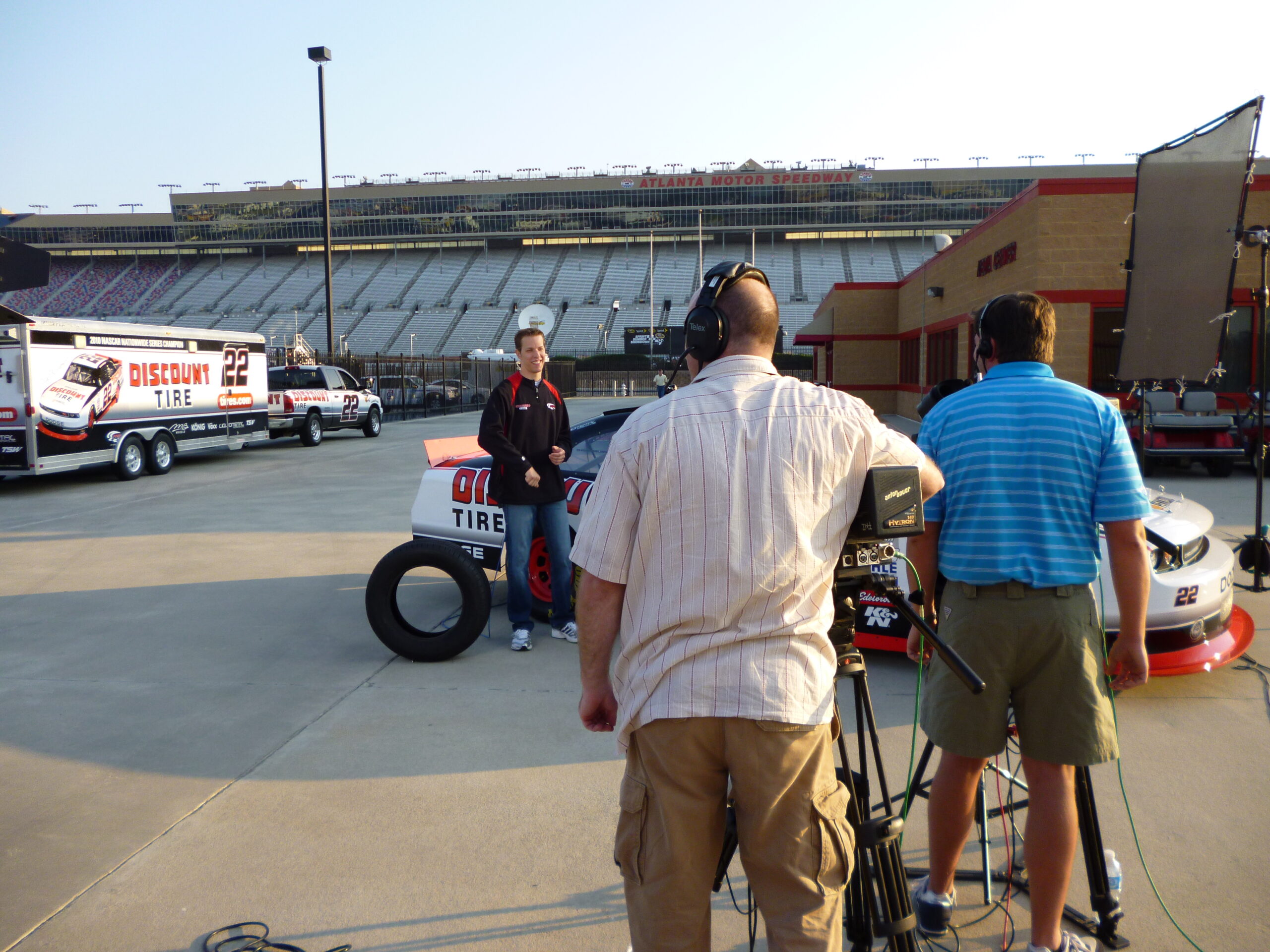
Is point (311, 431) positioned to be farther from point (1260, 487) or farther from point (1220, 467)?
point (1260, 487)

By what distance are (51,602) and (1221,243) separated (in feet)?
30.9

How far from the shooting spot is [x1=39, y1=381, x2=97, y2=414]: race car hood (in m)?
13.1

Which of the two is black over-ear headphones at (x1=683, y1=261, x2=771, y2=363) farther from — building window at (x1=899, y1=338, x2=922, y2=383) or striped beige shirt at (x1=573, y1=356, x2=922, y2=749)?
building window at (x1=899, y1=338, x2=922, y2=383)

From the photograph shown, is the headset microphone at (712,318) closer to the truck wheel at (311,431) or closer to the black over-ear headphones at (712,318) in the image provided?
the black over-ear headphones at (712,318)

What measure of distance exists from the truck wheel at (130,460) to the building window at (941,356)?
53.2 ft

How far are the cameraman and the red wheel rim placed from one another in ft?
14.1

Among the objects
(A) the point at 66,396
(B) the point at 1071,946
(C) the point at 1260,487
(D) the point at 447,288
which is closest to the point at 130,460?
(A) the point at 66,396

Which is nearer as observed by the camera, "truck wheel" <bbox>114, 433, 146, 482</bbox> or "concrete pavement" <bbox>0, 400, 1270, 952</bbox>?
"concrete pavement" <bbox>0, 400, 1270, 952</bbox>

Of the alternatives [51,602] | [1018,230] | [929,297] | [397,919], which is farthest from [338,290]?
[397,919]

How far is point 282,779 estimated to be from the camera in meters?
3.78

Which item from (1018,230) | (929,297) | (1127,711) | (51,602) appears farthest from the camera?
(929,297)

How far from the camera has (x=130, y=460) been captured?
578 inches

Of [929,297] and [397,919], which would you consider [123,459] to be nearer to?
[397,919]

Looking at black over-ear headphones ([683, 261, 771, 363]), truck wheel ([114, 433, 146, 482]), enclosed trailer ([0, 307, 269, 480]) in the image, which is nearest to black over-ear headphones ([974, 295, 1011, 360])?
black over-ear headphones ([683, 261, 771, 363])
